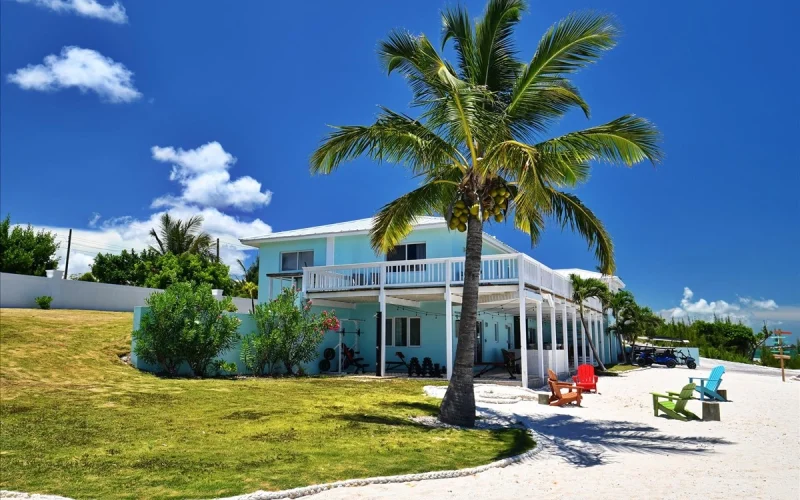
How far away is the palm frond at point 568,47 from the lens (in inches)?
409

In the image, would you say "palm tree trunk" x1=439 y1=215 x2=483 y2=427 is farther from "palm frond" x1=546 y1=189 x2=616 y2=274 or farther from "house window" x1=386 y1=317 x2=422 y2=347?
"house window" x1=386 y1=317 x2=422 y2=347

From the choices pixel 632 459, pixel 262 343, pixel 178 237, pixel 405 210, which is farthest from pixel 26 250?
pixel 632 459

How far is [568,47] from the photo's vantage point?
34.5 ft

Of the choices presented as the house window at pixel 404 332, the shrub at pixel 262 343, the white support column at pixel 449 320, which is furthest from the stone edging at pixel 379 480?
the house window at pixel 404 332

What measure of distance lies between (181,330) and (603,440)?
40.3ft

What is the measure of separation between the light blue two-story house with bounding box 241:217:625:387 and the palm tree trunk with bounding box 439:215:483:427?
6.87 metres

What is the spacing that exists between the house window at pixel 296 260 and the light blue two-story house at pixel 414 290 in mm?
48

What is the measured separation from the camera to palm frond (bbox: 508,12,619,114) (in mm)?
10391

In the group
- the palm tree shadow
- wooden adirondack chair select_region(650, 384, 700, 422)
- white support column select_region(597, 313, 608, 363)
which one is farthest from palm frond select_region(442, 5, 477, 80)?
white support column select_region(597, 313, 608, 363)

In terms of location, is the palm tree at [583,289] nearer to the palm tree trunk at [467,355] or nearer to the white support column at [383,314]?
the white support column at [383,314]

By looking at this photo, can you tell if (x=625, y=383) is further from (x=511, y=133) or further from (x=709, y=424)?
(x=511, y=133)

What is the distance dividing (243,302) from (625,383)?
2366cm

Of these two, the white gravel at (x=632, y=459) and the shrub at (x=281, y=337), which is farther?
the shrub at (x=281, y=337)

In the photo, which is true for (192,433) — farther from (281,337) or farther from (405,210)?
(281,337)
